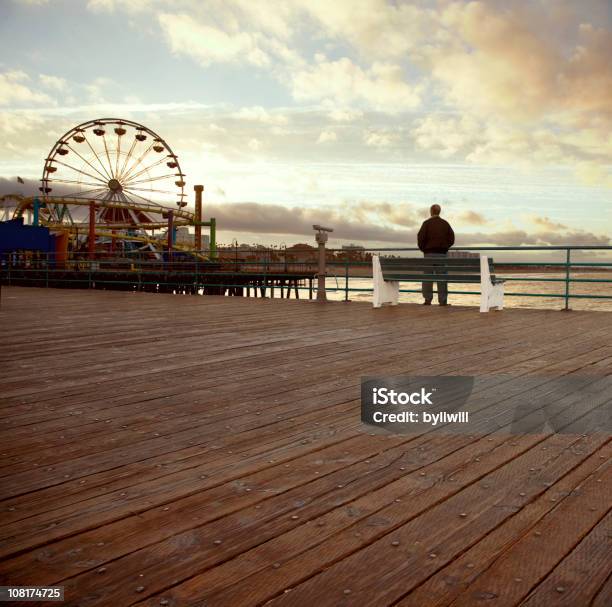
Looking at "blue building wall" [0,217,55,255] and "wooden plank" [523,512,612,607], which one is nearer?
"wooden plank" [523,512,612,607]

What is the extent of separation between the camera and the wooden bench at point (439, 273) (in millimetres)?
8250

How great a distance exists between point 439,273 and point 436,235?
0.69 metres

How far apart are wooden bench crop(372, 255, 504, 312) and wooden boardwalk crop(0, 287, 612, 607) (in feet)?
15.2

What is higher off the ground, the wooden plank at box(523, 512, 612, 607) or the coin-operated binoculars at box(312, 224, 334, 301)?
the coin-operated binoculars at box(312, 224, 334, 301)

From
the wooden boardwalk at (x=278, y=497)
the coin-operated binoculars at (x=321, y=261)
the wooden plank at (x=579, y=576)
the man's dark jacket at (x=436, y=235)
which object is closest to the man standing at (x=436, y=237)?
the man's dark jacket at (x=436, y=235)

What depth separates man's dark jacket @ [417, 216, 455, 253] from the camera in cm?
897

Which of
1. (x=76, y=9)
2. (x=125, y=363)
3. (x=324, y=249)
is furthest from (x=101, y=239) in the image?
(x=125, y=363)

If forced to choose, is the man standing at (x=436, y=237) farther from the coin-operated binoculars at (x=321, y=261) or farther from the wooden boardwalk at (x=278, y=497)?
the wooden boardwalk at (x=278, y=497)

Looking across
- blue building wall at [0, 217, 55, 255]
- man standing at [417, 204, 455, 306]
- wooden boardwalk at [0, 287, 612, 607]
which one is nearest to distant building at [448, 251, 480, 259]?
man standing at [417, 204, 455, 306]

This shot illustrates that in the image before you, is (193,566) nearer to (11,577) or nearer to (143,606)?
(143,606)

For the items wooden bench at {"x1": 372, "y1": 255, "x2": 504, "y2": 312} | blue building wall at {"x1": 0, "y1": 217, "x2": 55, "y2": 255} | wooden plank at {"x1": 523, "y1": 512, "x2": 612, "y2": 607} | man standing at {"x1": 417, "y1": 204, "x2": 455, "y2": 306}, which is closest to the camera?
wooden plank at {"x1": 523, "y1": 512, "x2": 612, "y2": 607}

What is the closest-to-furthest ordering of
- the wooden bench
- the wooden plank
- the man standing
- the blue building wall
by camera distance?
the wooden plank
the wooden bench
the man standing
the blue building wall

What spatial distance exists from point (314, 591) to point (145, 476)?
839mm

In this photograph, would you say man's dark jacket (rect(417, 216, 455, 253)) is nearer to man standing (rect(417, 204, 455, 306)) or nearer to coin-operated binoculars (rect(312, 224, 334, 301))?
man standing (rect(417, 204, 455, 306))
